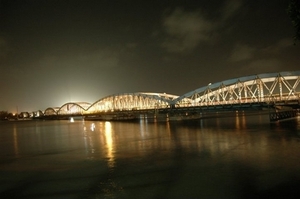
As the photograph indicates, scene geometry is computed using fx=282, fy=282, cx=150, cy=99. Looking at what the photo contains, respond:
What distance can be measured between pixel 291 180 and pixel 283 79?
60807mm

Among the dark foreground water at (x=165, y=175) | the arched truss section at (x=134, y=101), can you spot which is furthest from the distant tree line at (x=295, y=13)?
the arched truss section at (x=134, y=101)

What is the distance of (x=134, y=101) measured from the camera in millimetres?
153375

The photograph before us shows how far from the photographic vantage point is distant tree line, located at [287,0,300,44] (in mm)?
13094

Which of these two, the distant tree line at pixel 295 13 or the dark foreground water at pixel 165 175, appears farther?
the dark foreground water at pixel 165 175

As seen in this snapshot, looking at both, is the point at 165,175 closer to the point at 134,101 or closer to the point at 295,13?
the point at 295,13

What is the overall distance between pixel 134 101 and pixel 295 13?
140971 millimetres

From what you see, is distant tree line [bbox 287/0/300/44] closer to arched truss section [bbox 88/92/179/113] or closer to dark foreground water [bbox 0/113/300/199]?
dark foreground water [bbox 0/113/300/199]

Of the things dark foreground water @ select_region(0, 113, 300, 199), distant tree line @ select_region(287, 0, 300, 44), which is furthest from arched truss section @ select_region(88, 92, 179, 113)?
distant tree line @ select_region(287, 0, 300, 44)

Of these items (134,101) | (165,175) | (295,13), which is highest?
(134,101)

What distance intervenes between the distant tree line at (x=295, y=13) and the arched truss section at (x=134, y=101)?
11079 centimetres

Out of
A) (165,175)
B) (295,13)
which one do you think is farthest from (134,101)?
(295,13)

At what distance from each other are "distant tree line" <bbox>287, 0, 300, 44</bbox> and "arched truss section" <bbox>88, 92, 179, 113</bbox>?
11079 cm

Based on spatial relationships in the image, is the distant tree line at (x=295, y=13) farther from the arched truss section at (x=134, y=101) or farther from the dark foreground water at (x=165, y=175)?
the arched truss section at (x=134, y=101)

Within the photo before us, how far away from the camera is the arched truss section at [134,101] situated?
133 meters
